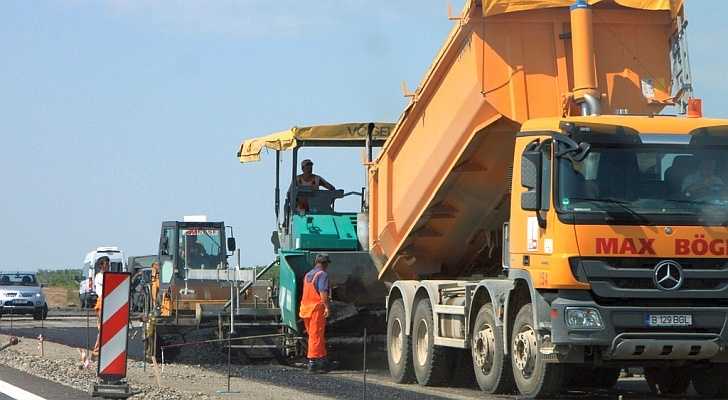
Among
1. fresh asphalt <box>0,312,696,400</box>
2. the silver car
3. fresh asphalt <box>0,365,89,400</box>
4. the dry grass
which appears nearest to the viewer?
fresh asphalt <box>0,365,89,400</box>

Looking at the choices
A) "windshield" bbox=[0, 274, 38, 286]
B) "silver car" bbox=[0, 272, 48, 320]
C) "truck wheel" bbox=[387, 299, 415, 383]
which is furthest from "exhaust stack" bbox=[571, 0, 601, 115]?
"windshield" bbox=[0, 274, 38, 286]

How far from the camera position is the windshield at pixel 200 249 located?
31.6 m

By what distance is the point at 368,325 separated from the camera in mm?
20859

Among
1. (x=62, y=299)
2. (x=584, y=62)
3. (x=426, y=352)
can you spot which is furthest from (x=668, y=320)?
(x=62, y=299)

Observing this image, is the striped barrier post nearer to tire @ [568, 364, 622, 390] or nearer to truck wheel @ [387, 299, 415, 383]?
truck wheel @ [387, 299, 415, 383]

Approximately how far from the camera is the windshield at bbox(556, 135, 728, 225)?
13602 mm

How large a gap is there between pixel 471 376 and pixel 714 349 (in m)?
4.60

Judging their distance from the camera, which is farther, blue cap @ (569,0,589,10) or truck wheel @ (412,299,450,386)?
truck wheel @ (412,299,450,386)

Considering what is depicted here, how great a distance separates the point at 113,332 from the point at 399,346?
459 centimetres

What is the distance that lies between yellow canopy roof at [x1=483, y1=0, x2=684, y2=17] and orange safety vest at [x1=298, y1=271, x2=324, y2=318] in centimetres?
572

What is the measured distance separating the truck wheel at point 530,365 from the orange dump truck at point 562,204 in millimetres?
21

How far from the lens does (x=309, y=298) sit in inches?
776

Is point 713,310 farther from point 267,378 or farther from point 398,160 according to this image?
point 267,378

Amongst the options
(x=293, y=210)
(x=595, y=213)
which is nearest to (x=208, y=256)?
(x=293, y=210)
